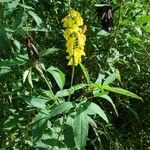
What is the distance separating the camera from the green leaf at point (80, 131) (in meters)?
1.47

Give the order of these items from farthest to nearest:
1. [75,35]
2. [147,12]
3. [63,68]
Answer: [147,12], [63,68], [75,35]

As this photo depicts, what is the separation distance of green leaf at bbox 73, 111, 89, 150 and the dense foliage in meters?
0.10

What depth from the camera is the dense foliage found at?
184cm

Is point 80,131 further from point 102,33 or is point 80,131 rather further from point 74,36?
point 102,33

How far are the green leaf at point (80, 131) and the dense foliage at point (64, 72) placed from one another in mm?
97

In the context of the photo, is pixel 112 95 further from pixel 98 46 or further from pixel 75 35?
pixel 75 35

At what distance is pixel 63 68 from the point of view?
2689 millimetres

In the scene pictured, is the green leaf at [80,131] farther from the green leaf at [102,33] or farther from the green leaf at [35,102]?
the green leaf at [102,33]

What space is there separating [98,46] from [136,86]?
0.43 metres

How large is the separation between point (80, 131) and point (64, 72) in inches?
46.3

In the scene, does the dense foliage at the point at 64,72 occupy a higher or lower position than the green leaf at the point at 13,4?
lower

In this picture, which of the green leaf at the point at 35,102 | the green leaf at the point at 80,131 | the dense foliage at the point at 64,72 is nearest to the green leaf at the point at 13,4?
the dense foliage at the point at 64,72

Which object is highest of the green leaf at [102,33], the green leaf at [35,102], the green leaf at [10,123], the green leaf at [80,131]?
the green leaf at [102,33]

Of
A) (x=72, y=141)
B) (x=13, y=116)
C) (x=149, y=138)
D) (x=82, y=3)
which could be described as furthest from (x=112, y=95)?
(x=72, y=141)
